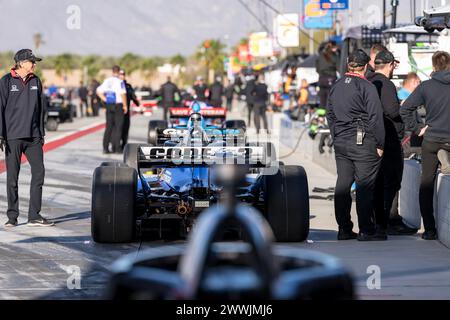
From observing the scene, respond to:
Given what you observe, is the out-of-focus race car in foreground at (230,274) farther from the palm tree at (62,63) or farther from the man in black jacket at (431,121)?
the palm tree at (62,63)

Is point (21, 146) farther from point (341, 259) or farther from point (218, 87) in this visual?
point (218, 87)

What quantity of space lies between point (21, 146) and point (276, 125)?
74.8 feet

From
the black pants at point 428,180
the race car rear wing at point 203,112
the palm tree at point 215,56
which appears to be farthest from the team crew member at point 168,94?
the palm tree at point 215,56

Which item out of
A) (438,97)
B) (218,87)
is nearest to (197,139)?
(438,97)

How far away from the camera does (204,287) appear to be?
4176 mm

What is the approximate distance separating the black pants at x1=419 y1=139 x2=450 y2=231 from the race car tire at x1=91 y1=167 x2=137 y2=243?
2975 millimetres

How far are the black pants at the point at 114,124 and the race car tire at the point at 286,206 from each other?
13440mm

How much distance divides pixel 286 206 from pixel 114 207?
5.39 ft

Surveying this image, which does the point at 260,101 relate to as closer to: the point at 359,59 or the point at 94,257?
the point at 359,59

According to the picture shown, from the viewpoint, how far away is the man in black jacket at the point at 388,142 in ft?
37.7

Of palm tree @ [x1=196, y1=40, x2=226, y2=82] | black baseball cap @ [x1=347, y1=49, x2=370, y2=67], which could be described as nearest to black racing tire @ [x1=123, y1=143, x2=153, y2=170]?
black baseball cap @ [x1=347, y1=49, x2=370, y2=67]

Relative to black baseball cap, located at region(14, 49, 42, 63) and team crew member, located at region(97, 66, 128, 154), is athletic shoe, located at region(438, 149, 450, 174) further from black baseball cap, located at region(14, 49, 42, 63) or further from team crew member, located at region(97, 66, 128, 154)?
team crew member, located at region(97, 66, 128, 154)

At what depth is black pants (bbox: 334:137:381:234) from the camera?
1109 cm

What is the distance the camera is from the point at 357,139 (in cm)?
1102
